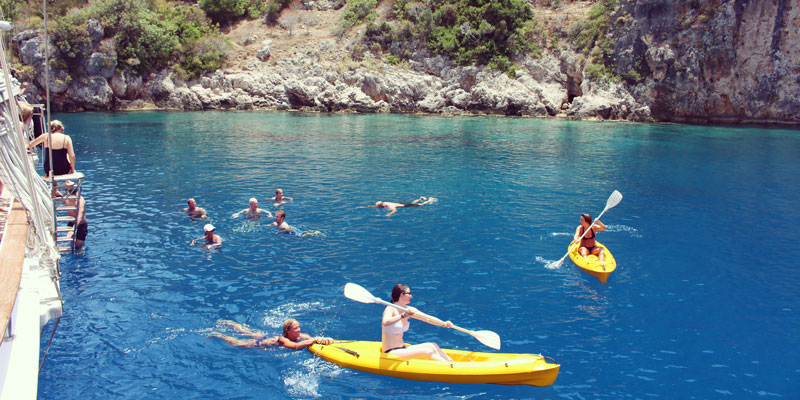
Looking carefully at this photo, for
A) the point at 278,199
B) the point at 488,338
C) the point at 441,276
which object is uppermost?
the point at 278,199

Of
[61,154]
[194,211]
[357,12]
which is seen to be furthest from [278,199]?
Result: [357,12]

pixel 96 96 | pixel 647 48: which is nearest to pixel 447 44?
pixel 647 48

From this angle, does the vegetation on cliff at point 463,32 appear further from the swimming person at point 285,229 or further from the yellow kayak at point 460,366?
the yellow kayak at point 460,366

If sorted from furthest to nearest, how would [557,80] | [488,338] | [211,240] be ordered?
[557,80], [211,240], [488,338]

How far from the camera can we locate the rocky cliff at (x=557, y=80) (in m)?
44.2

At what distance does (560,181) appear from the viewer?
21.0 m

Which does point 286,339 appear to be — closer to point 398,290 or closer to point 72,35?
point 398,290

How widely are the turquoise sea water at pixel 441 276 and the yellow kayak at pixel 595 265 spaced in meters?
0.20

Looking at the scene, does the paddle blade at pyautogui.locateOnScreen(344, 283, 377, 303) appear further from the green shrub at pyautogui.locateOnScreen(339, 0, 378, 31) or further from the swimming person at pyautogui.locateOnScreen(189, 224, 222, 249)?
the green shrub at pyautogui.locateOnScreen(339, 0, 378, 31)

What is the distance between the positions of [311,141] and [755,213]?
22.7 meters

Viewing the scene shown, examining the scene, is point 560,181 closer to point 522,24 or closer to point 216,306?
point 216,306

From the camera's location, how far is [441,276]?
1141 centimetres

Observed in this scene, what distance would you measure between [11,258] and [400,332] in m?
5.03

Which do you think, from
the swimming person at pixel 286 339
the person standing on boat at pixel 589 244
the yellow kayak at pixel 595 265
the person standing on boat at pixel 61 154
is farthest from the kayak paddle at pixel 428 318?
the person standing on boat at pixel 61 154
